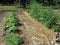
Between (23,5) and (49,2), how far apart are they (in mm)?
4233

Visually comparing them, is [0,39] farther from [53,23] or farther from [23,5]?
[23,5]

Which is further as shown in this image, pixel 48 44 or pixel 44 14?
pixel 44 14

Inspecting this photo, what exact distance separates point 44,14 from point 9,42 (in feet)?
19.1

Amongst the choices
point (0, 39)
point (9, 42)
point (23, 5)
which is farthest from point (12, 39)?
point (23, 5)

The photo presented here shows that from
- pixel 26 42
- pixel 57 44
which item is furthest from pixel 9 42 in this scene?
pixel 57 44

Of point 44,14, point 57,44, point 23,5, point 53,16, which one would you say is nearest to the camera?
point 57,44

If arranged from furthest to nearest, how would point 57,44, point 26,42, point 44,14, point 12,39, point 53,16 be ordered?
point 44,14 < point 53,16 < point 26,42 < point 12,39 < point 57,44

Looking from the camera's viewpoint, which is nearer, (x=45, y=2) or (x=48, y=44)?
(x=48, y=44)

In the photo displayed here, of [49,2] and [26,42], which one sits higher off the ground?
[26,42]

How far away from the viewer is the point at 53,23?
1284 cm

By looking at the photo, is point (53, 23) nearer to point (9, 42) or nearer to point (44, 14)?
point (44, 14)

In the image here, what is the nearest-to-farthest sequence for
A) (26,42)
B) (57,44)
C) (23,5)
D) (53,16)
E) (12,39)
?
(57,44) → (12,39) → (26,42) → (53,16) → (23,5)

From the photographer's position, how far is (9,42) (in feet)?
26.9

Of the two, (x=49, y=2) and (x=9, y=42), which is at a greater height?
(x=9, y=42)
